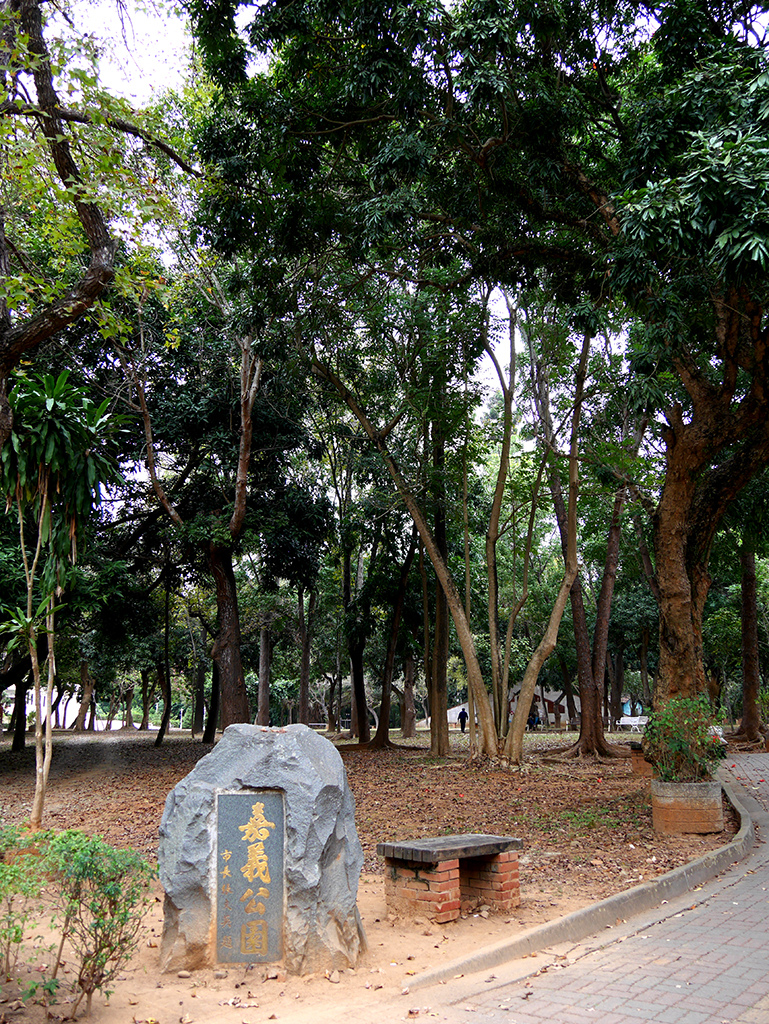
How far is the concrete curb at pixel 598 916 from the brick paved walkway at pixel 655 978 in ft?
0.37

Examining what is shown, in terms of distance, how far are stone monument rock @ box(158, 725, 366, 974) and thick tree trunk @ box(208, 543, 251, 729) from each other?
1085 cm

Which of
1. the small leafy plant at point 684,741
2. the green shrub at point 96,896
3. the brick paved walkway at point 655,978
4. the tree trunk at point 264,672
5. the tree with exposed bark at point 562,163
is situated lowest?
the brick paved walkway at point 655,978

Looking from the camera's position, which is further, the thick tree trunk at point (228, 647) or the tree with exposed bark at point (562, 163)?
the thick tree trunk at point (228, 647)

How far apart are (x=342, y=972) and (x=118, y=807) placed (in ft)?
24.7

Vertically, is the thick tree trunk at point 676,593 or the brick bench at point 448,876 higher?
the thick tree trunk at point 676,593

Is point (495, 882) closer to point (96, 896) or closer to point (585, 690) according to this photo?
point (96, 896)

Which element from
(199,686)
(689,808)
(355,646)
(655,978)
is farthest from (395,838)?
(199,686)

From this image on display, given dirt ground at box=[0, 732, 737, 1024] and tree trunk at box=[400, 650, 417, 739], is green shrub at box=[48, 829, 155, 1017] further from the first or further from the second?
tree trunk at box=[400, 650, 417, 739]

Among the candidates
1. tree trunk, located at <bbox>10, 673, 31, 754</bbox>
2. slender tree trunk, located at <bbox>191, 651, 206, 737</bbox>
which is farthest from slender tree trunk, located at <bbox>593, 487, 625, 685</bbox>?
slender tree trunk, located at <bbox>191, 651, 206, 737</bbox>

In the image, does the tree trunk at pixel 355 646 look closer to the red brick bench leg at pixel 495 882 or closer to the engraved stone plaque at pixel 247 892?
the red brick bench leg at pixel 495 882

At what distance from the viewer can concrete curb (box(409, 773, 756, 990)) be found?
4461mm

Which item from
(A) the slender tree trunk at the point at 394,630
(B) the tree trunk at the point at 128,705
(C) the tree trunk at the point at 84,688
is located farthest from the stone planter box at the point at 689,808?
(B) the tree trunk at the point at 128,705

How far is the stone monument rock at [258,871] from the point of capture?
4.41 meters

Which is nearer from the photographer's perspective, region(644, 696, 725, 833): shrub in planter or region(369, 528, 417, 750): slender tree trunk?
region(644, 696, 725, 833): shrub in planter
